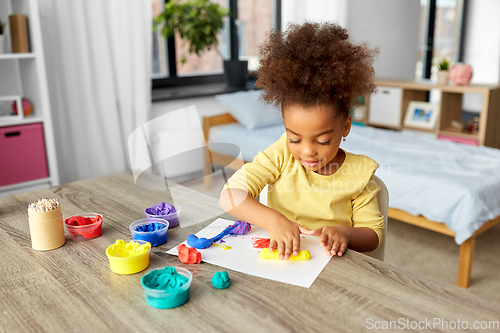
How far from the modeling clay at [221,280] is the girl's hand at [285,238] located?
145 millimetres

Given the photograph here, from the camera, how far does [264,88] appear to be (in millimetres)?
1030

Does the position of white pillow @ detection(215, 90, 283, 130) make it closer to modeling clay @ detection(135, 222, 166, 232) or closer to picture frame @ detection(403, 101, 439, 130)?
picture frame @ detection(403, 101, 439, 130)

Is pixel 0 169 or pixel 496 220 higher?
pixel 0 169

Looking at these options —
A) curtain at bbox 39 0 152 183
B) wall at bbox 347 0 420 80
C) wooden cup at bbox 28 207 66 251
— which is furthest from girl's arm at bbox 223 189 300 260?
wall at bbox 347 0 420 80

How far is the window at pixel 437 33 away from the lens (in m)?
5.21

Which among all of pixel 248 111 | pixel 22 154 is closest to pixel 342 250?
pixel 22 154

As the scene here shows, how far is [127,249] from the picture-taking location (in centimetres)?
85

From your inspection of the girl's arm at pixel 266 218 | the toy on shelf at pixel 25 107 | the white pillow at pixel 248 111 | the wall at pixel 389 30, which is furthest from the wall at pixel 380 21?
the girl's arm at pixel 266 218

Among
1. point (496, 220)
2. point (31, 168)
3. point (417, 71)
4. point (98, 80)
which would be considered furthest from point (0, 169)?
point (417, 71)

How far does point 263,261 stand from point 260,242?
0.08 metres

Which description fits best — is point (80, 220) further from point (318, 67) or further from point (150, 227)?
point (318, 67)

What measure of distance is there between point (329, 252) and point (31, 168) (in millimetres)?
1875

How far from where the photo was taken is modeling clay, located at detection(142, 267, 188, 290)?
721 mm

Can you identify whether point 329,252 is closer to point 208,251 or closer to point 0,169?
point 208,251
